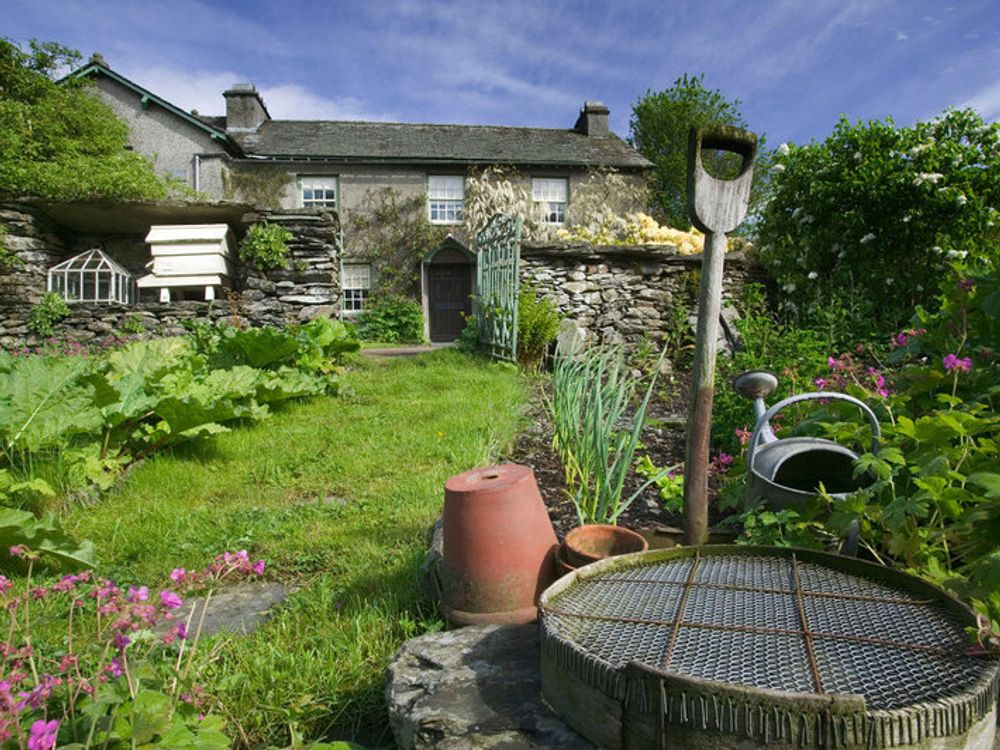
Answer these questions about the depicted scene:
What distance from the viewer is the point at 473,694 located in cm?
128

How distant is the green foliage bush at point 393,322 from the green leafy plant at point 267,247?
24.4ft

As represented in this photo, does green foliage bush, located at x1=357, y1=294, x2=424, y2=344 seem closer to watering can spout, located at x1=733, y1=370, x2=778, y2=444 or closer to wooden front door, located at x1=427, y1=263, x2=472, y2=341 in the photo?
wooden front door, located at x1=427, y1=263, x2=472, y2=341

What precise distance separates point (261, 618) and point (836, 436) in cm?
201

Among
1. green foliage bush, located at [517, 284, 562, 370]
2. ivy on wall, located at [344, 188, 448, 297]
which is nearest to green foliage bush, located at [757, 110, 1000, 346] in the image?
green foliage bush, located at [517, 284, 562, 370]

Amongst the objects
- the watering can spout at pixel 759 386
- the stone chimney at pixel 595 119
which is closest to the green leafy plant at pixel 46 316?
the watering can spout at pixel 759 386

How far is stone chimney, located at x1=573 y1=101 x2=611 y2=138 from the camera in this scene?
19.6 metres

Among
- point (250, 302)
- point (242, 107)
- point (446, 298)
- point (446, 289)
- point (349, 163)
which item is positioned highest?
point (242, 107)

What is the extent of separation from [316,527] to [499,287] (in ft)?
17.5

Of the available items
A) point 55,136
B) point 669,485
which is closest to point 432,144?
point 55,136

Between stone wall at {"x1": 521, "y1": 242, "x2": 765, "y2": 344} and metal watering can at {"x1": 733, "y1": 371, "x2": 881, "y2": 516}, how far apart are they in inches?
230

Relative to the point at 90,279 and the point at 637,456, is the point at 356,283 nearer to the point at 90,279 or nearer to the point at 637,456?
the point at 90,279

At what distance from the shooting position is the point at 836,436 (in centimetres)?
218

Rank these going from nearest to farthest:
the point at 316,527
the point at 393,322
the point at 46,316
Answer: the point at 316,527
the point at 46,316
the point at 393,322

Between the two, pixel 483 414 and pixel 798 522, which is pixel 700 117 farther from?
pixel 798 522
